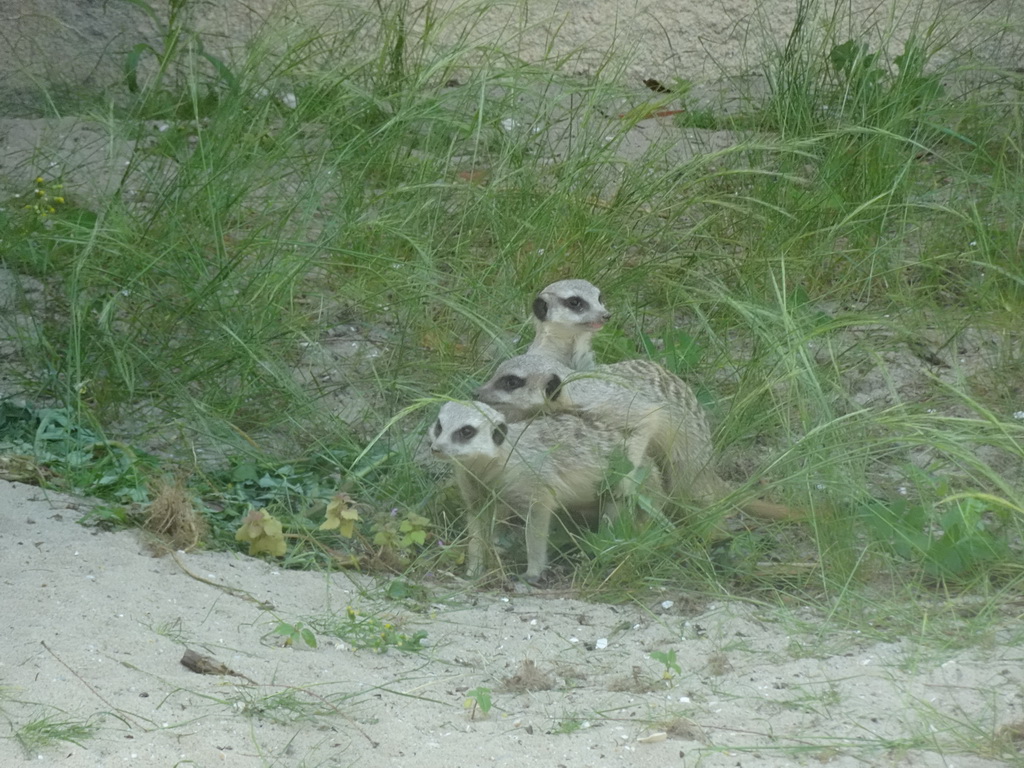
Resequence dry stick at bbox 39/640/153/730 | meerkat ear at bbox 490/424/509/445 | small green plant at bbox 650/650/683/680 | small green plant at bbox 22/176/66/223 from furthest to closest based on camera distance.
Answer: small green plant at bbox 22/176/66/223 < meerkat ear at bbox 490/424/509/445 < small green plant at bbox 650/650/683/680 < dry stick at bbox 39/640/153/730

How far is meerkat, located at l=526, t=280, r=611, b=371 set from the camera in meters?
3.82

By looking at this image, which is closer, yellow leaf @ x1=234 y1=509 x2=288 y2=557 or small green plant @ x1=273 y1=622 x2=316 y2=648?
small green plant @ x1=273 y1=622 x2=316 y2=648

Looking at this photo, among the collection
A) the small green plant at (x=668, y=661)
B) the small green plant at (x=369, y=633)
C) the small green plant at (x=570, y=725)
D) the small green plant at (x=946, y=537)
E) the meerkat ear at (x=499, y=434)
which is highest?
the meerkat ear at (x=499, y=434)

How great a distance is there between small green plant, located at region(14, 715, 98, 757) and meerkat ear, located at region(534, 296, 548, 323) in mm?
1994

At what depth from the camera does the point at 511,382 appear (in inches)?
138

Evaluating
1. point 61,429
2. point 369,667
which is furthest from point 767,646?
point 61,429

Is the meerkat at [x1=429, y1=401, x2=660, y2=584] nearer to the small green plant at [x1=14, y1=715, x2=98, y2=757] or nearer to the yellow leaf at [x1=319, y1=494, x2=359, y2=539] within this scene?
the yellow leaf at [x1=319, y1=494, x2=359, y2=539]

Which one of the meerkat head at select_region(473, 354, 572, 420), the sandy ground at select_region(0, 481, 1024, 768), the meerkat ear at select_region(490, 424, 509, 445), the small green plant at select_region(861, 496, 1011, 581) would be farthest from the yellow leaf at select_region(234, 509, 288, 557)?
the small green plant at select_region(861, 496, 1011, 581)

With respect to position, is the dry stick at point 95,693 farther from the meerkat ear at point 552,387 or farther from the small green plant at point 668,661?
the meerkat ear at point 552,387

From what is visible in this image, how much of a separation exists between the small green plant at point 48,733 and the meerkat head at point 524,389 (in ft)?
5.08

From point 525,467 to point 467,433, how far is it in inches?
8.5

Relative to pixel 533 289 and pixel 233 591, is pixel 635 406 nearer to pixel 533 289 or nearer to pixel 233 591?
pixel 533 289

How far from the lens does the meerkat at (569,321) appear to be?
3.82 meters

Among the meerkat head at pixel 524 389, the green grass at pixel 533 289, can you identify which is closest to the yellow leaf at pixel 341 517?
the green grass at pixel 533 289
